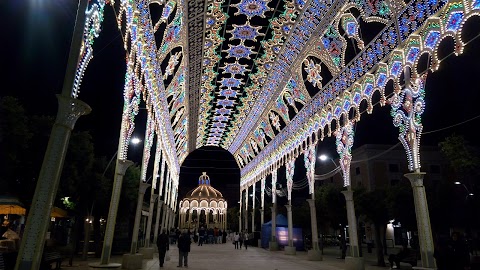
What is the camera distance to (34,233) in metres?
4.47

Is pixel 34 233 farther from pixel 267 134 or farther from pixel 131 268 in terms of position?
pixel 267 134

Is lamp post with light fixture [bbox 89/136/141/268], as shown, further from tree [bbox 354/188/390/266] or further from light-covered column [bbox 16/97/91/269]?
tree [bbox 354/188/390/266]

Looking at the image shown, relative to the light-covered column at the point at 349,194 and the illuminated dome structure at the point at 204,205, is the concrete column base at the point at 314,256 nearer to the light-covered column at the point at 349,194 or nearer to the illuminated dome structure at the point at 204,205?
the light-covered column at the point at 349,194

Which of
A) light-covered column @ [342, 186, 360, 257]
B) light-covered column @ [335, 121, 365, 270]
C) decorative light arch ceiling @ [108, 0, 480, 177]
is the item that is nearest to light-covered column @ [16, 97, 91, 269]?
decorative light arch ceiling @ [108, 0, 480, 177]

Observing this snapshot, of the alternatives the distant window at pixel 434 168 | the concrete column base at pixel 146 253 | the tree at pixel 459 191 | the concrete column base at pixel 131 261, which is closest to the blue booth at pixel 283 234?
the tree at pixel 459 191

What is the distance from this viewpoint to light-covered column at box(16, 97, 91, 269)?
14.4ft

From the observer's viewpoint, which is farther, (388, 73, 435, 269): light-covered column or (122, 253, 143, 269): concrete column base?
(122, 253, 143, 269): concrete column base

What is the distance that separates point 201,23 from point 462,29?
27.6ft

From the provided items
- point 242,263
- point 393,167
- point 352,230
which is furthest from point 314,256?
point 393,167

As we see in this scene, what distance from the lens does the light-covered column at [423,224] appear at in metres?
8.33

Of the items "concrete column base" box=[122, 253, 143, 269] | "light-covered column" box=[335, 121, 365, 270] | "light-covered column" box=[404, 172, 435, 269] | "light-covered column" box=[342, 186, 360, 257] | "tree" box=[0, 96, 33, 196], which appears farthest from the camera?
"light-covered column" box=[342, 186, 360, 257]

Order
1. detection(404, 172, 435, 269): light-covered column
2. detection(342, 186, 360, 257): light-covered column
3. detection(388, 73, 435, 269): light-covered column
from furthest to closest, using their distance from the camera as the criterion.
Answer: detection(342, 186, 360, 257): light-covered column
detection(388, 73, 435, 269): light-covered column
detection(404, 172, 435, 269): light-covered column

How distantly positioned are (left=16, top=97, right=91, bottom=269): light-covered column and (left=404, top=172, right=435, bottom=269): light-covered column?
7.45 meters

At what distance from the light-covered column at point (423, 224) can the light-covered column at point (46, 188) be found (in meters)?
7.45
